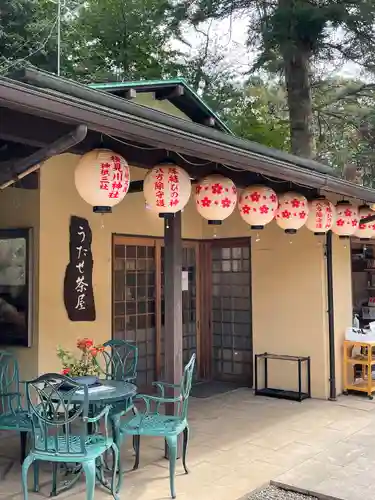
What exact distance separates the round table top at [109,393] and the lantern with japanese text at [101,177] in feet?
4.62

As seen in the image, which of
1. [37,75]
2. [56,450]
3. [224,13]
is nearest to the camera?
[37,75]

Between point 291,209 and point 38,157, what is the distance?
2981mm

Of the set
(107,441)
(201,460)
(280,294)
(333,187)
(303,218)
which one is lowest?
(201,460)

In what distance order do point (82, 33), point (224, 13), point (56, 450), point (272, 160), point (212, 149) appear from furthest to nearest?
point (82, 33), point (224, 13), point (272, 160), point (212, 149), point (56, 450)

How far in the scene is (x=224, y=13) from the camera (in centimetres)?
1055

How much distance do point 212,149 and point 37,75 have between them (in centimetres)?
142

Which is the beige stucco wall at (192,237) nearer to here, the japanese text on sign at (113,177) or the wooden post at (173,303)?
the wooden post at (173,303)

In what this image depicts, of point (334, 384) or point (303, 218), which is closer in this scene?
point (303, 218)

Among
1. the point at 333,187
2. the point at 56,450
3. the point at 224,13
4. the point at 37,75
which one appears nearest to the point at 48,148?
the point at 37,75

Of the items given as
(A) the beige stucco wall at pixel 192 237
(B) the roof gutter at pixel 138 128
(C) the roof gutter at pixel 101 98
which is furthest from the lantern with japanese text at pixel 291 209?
(A) the beige stucco wall at pixel 192 237

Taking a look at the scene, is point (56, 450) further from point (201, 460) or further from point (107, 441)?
point (201, 460)

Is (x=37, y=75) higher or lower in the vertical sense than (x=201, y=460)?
higher

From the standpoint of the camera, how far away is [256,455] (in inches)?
189

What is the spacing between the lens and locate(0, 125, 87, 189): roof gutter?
3062mm
